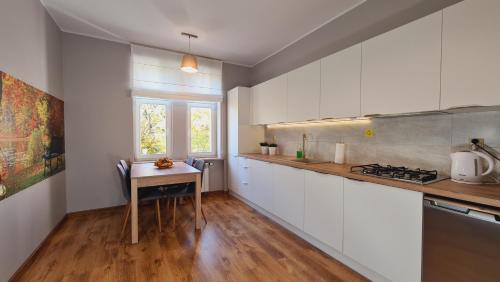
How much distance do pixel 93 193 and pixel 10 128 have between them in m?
1.81

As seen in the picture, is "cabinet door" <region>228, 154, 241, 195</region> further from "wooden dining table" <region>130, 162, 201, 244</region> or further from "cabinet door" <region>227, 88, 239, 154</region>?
"wooden dining table" <region>130, 162, 201, 244</region>

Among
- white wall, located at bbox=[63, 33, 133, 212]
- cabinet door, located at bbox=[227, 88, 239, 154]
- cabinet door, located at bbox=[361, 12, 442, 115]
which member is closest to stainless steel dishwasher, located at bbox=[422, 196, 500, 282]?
cabinet door, located at bbox=[361, 12, 442, 115]

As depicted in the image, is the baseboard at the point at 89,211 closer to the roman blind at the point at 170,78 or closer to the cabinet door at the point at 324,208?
the roman blind at the point at 170,78

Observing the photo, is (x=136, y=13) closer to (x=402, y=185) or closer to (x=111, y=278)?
(x=111, y=278)

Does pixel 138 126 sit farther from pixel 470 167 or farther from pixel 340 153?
pixel 470 167

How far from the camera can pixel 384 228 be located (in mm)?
1635

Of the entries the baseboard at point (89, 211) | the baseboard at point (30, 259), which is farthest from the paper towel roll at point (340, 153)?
the baseboard at point (89, 211)

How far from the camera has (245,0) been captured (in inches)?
90.8

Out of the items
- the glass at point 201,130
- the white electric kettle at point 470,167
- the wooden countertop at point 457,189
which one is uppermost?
the glass at point 201,130

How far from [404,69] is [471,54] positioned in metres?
0.39

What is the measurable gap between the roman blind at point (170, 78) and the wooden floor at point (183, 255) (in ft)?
6.85

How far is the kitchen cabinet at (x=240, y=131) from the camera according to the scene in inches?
152

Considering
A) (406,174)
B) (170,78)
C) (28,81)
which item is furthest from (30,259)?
(406,174)

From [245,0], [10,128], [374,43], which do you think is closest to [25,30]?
[10,128]
